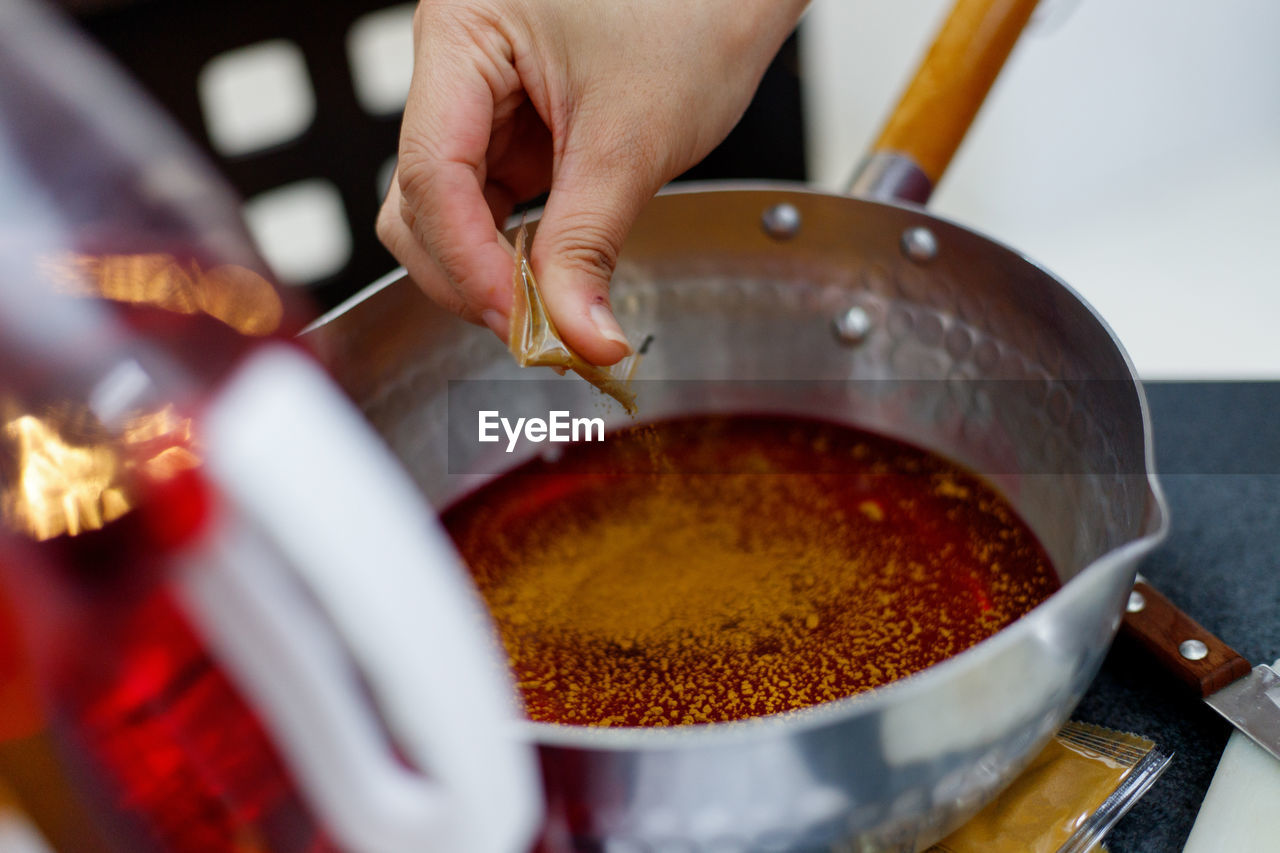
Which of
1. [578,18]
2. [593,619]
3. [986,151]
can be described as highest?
[578,18]

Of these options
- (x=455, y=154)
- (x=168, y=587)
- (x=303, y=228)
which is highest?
(x=455, y=154)

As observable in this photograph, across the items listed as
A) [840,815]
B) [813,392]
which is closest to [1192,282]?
[813,392]

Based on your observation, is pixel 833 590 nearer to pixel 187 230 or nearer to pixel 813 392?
pixel 813 392

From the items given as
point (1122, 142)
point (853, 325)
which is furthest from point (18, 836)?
point (1122, 142)

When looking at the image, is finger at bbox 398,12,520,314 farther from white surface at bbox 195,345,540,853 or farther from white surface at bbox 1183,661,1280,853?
white surface at bbox 1183,661,1280,853

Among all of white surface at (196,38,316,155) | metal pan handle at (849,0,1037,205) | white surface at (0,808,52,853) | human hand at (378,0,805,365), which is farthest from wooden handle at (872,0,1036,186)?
white surface at (196,38,316,155)

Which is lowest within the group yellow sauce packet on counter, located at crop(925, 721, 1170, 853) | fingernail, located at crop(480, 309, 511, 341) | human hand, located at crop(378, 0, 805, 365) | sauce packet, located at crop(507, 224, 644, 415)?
yellow sauce packet on counter, located at crop(925, 721, 1170, 853)

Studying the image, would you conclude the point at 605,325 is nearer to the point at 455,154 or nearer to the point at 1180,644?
the point at 455,154
